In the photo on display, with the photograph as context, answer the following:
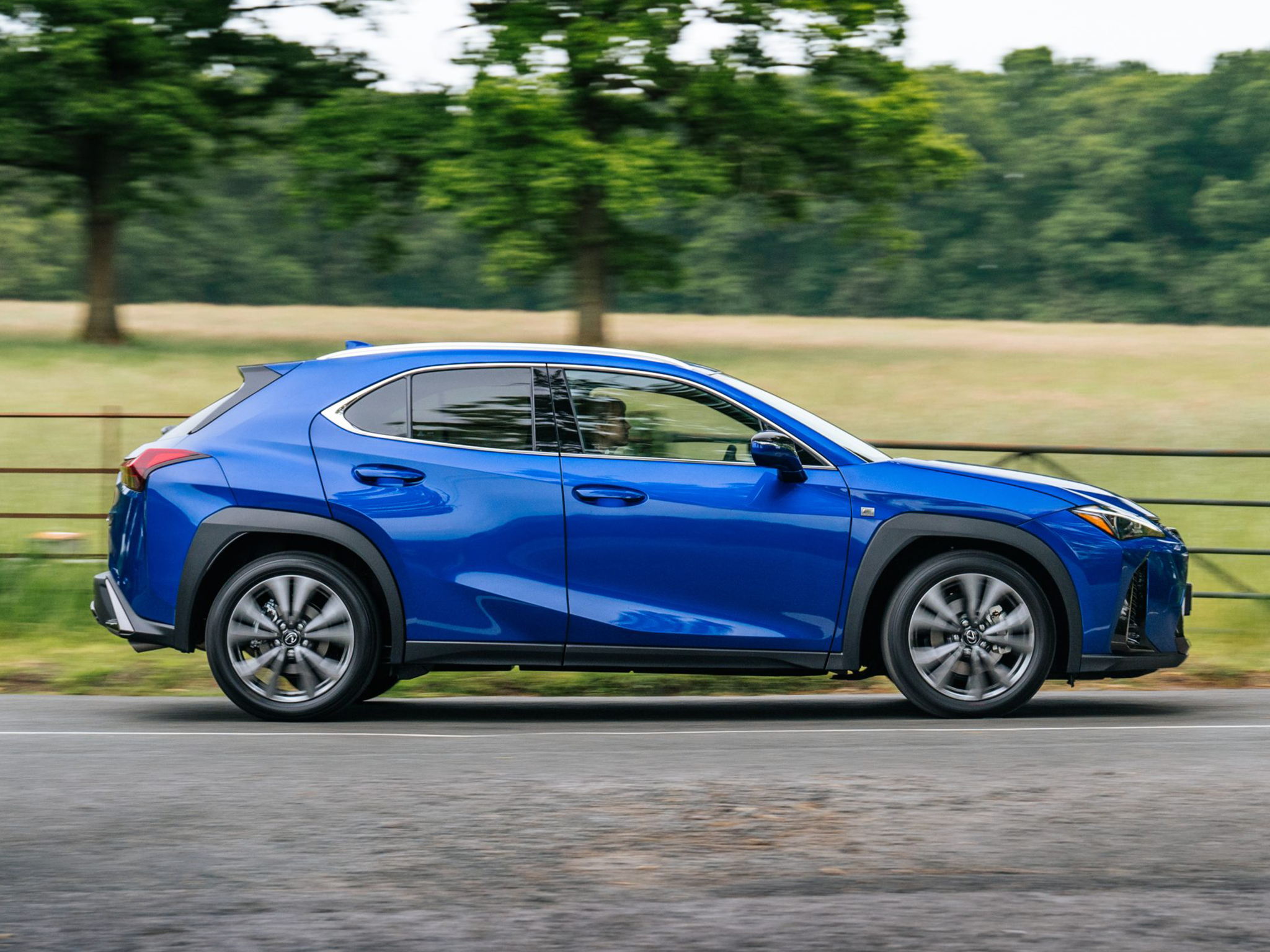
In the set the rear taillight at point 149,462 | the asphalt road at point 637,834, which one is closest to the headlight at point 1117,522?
the asphalt road at point 637,834

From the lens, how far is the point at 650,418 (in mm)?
7508

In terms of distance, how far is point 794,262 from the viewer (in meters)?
67.1

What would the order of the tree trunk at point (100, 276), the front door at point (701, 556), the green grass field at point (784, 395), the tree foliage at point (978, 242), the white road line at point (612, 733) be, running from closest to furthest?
1. the white road line at point (612, 733)
2. the front door at point (701, 556)
3. the green grass field at point (784, 395)
4. the tree trunk at point (100, 276)
5. the tree foliage at point (978, 242)

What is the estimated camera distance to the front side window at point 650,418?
7.44 metres

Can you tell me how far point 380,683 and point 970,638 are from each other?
2.87m

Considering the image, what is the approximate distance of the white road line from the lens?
279 inches

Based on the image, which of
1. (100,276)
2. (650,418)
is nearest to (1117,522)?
(650,418)

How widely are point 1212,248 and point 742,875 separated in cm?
5907

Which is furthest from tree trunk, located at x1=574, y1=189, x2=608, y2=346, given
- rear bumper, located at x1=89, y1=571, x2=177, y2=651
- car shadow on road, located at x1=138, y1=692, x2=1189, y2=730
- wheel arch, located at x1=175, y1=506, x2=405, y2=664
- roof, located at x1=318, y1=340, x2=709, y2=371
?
wheel arch, located at x1=175, y1=506, x2=405, y2=664

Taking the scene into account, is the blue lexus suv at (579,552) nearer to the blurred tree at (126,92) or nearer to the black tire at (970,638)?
the black tire at (970,638)

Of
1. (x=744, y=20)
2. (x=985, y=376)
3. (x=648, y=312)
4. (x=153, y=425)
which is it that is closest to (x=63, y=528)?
(x=153, y=425)

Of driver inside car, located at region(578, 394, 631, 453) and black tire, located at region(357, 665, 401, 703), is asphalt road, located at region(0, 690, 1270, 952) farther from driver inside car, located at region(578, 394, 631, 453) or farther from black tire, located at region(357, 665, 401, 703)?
driver inside car, located at region(578, 394, 631, 453)

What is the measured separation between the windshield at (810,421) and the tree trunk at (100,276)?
31.9m

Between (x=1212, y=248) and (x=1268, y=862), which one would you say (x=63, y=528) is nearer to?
(x=1268, y=862)
